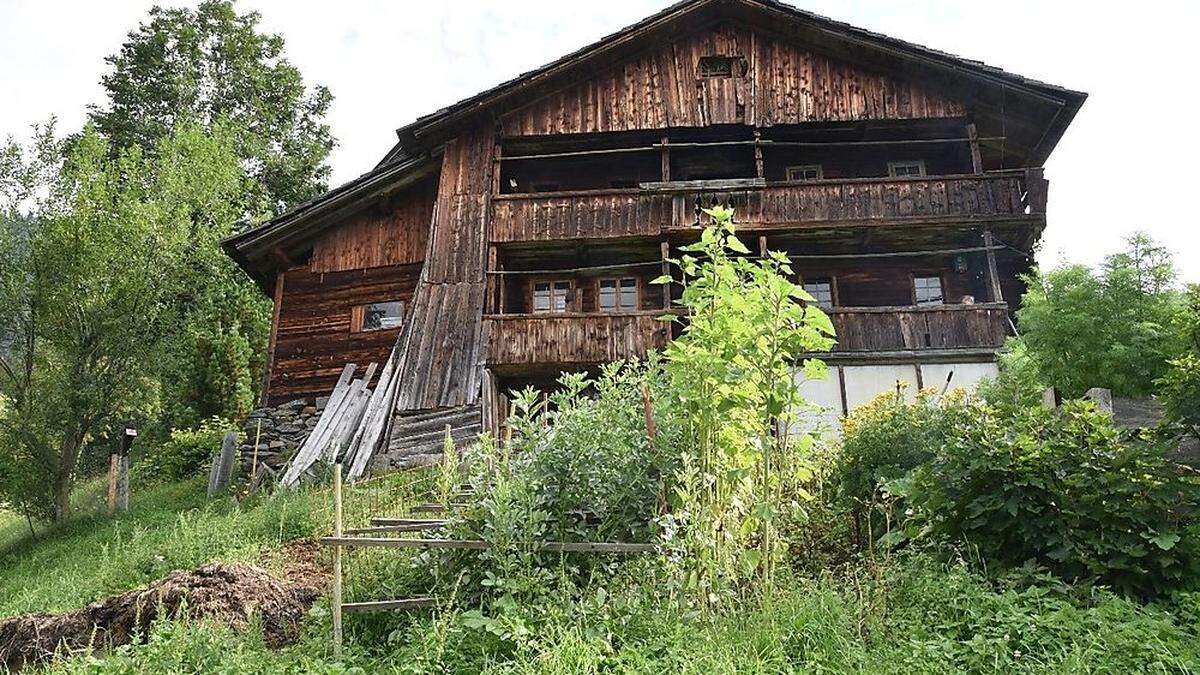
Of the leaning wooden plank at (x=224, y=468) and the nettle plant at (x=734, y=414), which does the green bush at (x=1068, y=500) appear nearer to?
the nettle plant at (x=734, y=414)

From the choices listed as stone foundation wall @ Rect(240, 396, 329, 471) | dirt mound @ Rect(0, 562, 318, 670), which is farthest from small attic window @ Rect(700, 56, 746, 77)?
dirt mound @ Rect(0, 562, 318, 670)

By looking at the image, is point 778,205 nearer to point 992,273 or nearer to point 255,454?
point 992,273

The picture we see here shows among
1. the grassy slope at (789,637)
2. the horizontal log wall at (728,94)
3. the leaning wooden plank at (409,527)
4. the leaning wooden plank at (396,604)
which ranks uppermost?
the horizontal log wall at (728,94)

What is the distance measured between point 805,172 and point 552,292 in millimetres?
6346

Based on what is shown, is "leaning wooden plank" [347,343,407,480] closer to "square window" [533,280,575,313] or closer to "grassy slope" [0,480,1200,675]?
"square window" [533,280,575,313]

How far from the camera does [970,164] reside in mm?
19938

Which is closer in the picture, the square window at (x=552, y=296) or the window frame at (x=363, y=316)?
the window frame at (x=363, y=316)

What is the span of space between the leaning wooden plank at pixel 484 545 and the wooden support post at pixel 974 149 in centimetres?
1529

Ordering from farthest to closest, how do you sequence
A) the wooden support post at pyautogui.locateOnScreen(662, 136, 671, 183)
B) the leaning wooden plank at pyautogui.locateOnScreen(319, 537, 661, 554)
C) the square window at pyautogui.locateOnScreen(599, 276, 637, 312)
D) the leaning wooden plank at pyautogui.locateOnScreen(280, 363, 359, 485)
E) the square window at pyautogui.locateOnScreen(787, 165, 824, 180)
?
the square window at pyautogui.locateOnScreen(787, 165, 824, 180)
the square window at pyautogui.locateOnScreen(599, 276, 637, 312)
the wooden support post at pyautogui.locateOnScreen(662, 136, 671, 183)
the leaning wooden plank at pyautogui.locateOnScreen(280, 363, 359, 485)
the leaning wooden plank at pyautogui.locateOnScreen(319, 537, 661, 554)

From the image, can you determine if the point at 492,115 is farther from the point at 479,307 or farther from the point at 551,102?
the point at 479,307

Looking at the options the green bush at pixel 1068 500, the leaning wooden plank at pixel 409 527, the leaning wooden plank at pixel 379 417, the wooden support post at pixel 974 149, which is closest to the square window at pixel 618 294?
the leaning wooden plank at pixel 379 417

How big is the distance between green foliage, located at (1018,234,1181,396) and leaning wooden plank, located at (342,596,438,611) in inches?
364

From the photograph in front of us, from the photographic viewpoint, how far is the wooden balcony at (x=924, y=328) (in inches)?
683

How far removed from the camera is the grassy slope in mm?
5246
